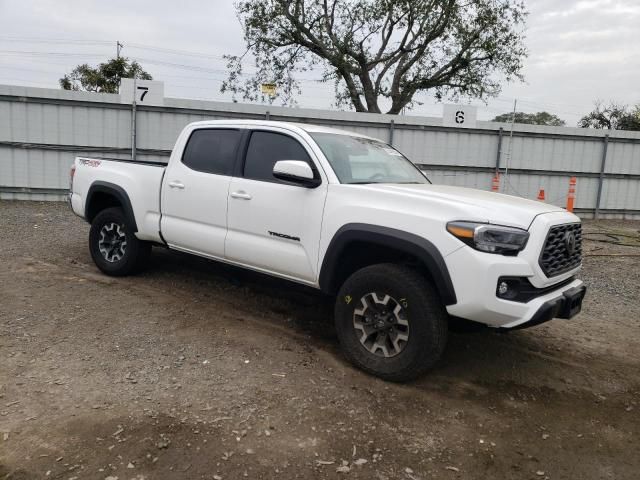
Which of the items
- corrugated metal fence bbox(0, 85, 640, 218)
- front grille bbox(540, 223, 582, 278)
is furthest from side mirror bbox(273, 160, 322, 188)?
corrugated metal fence bbox(0, 85, 640, 218)

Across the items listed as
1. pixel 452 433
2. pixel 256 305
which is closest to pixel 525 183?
pixel 256 305

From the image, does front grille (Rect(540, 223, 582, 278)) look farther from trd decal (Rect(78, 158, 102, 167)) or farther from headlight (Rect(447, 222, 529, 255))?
trd decal (Rect(78, 158, 102, 167))

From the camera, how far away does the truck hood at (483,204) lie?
133 inches

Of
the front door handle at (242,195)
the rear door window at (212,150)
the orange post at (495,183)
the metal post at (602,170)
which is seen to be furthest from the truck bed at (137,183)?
the metal post at (602,170)

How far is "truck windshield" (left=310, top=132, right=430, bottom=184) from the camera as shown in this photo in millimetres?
4289

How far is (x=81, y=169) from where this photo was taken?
615cm

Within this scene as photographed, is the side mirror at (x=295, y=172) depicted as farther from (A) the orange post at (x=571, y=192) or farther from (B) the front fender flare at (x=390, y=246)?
(A) the orange post at (x=571, y=192)

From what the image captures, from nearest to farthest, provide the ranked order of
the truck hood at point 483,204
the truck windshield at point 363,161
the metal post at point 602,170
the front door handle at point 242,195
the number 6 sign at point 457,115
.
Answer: the truck hood at point 483,204 → the truck windshield at point 363,161 → the front door handle at point 242,195 → the number 6 sign at point 457,115 → the metal post at point 602,170

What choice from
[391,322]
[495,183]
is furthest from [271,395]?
[495,183]

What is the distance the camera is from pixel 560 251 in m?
3.68

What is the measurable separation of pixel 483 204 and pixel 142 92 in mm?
10726

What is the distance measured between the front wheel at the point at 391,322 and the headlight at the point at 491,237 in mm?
446

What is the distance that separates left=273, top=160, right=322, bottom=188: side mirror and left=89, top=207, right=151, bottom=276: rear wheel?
2398 mm

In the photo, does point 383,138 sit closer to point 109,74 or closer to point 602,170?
point 602,170
